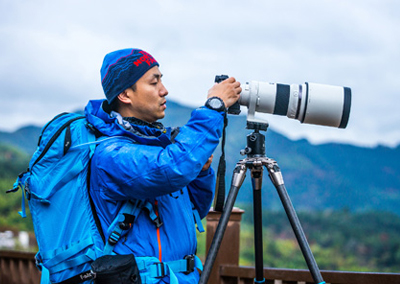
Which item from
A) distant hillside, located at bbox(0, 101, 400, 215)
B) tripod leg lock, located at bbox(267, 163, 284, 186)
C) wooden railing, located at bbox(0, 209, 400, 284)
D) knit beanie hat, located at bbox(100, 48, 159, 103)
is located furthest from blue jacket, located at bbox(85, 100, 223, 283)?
distant hillside, located at bbox(0, 101, 400, 215)

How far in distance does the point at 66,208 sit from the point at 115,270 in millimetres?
285

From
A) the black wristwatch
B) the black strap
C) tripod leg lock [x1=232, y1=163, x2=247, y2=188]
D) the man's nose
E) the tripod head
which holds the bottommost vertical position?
the black strap

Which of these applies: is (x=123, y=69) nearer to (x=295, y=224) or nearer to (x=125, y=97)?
(x=125, y=97)

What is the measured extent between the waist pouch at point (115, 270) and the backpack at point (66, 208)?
6 cm

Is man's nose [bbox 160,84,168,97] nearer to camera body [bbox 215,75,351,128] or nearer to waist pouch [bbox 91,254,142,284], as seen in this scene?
camera body [bbox 215,75,351,128]

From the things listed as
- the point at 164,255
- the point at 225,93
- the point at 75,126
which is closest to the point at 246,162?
the point at 225,93

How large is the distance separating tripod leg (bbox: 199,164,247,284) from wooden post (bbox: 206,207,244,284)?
0.92 m

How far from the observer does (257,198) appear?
1.89 m

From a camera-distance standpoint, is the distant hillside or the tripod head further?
the distant hillside

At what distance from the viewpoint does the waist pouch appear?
1354 mm

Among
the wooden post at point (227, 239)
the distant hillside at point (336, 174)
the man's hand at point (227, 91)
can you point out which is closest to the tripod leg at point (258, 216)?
the man's hand at point (227, 91)

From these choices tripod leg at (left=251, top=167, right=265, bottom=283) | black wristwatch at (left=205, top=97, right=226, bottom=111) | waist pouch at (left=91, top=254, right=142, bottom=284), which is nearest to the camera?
waist pouch at (left=91, top=254, right=142, bottom=284)

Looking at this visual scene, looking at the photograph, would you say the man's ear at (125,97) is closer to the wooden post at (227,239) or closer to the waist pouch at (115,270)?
the waist pouch at (115,270)

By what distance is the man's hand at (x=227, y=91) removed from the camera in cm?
163
